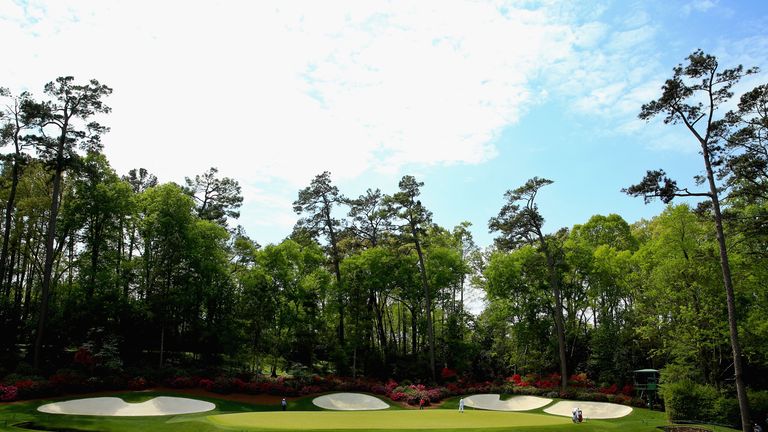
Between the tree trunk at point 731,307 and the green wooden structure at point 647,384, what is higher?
the tree trunk at point 731,307

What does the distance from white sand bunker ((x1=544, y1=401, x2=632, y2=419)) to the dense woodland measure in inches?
158

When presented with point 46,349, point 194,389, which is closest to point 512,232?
point 194,389

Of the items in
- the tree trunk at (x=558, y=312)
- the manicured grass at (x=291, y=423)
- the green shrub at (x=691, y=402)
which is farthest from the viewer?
the tree trunk at (x=558, y=312)

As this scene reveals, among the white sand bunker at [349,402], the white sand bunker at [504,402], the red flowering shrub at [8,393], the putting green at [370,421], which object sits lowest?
the white sand bunker at [504,402]

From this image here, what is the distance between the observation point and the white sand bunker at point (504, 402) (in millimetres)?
31087

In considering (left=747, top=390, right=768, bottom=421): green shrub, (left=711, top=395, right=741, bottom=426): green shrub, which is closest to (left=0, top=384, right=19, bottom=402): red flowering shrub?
(left=711, top=395, right=741, bottom=426): green shrub

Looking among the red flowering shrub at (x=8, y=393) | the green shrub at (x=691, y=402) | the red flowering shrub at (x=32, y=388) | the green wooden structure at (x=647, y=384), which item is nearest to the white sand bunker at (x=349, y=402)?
the red flowering shrub at (x=32, y=388)

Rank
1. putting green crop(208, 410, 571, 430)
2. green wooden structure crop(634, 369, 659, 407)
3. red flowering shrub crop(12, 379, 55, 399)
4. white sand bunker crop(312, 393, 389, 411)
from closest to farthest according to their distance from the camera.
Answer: putting green crop(208, 410, 571, 430)
red flowering shrub crop(12, 379, 55, 399)
green wooden structure crop(634, 369, 659, 407)
white sand bunker crop(312, 393, 389, 411)

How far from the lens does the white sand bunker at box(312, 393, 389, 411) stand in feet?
97.2

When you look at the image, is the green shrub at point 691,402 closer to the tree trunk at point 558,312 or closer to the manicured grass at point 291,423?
the manicured grass at point 291,423

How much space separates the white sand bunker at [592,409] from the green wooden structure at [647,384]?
163 cm

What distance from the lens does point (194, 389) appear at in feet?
94.0

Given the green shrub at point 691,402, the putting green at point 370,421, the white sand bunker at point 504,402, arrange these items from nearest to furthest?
1. the putting green at point 370,421
2. the green shrub at point 691,402
3. the white sand bunker at point 504,402

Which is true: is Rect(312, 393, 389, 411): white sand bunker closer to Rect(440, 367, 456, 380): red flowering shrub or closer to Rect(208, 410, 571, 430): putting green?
Rect(208, 410, 571, 430): putting green
